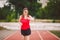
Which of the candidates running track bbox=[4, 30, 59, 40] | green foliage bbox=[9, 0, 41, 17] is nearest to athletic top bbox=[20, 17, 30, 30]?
running track bbox=[4, 30, 59, 40]

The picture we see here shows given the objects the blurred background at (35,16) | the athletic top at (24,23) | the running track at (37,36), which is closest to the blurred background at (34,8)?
the blurred background at (35,16)

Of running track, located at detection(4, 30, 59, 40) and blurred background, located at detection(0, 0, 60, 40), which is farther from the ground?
blurred background, located at detection(0, 0, 60, 40)

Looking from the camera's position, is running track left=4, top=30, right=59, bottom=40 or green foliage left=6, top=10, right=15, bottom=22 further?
green foliage left=6, top=10, right=15, bottom=22

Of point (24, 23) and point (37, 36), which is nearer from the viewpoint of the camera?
point (24, 23)

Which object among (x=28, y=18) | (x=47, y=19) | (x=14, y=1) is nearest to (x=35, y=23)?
(x=47, y=19)

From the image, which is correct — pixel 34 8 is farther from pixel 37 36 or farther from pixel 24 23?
pixel 24 23

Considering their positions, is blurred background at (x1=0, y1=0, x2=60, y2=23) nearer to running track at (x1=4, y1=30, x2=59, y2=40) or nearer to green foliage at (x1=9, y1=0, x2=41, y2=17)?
green foliage at (x1=9, y1=0, x2=41, y2=17)

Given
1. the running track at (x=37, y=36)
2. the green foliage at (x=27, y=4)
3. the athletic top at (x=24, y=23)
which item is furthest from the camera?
A: the green foliage at (x=27, y=4)

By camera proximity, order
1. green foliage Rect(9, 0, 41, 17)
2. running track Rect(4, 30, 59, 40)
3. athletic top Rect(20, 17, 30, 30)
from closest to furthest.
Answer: athletic top Rect(20, 17, 30, 30), running track Rect(4, 30, 59, 40), green foliage Rect(9, 0, 41, 17)

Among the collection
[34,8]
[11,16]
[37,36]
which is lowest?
[37,36]

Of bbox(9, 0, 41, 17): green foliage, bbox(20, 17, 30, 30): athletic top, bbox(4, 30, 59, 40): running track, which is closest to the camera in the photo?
bbox(20, 17, 30, 30): athletic top

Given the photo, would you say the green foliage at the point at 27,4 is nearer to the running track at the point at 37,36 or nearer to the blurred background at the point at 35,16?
the blurred background at the point at 35,16

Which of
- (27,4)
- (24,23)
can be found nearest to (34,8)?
(27,4)

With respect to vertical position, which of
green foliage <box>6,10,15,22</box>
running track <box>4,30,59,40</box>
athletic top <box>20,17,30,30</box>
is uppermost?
athletic top <box>20,17,30,30</box>
